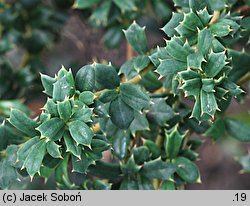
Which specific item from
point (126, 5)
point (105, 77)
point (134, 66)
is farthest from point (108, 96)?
point (126, 5)

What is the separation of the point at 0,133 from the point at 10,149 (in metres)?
0.06

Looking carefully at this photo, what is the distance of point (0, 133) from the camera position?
144cm

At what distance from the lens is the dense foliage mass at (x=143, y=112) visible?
1261 millimetres

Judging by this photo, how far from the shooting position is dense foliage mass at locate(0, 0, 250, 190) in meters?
1.26

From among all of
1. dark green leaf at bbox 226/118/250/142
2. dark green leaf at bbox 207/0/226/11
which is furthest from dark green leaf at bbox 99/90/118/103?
dark green leaf at bbox 226/118/250/142

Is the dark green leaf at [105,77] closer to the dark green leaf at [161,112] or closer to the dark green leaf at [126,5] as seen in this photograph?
the dark green leaf at [161,112]

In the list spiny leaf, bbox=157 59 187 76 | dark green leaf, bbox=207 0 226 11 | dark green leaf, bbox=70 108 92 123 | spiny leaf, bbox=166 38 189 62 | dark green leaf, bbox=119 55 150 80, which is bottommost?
dark green leaf, bbox=70 108 92 123

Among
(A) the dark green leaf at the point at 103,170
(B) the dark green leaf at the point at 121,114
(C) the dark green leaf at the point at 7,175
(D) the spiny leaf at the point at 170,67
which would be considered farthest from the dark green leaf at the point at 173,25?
(C) the dark green leaf at the point at 7,175

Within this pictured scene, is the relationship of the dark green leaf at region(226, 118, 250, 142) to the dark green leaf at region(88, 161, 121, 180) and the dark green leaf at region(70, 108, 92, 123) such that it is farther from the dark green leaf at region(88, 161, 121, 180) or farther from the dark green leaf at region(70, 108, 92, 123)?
the dark green leaf at region(70, 108, 92, 123)

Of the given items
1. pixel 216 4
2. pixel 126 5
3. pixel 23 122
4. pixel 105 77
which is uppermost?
pixel 126 5

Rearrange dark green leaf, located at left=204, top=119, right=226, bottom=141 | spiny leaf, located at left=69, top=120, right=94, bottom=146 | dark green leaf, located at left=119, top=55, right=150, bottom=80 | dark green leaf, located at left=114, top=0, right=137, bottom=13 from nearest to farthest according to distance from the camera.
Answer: spiny leaf, located at left=69, top=120, right=94, bottom=146 < dark green leaf, located at left=119, top=55, right=150, bottom=80 < dark green leaf, located at left=204, top=119, right=226, bottom=141 < dark green leaf, located at left=114, top=0, right=137, bottom=13

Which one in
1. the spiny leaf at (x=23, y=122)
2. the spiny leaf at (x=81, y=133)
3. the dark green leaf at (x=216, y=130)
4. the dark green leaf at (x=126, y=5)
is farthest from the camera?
the dark green leaf at (x=126, y=5)

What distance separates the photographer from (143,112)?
1521 mm

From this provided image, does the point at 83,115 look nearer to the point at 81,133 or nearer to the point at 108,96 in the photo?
the point at 81,133
